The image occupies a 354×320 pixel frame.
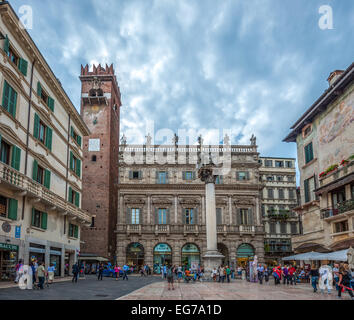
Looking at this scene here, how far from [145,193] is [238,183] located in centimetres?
1302

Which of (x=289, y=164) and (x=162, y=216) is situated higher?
(x=289, y=164)

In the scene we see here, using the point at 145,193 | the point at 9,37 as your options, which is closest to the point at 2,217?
the point at 9,37

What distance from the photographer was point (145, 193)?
5278cm

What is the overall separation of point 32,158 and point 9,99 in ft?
16.5

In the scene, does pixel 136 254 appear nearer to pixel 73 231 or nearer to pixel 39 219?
pixel 73 231

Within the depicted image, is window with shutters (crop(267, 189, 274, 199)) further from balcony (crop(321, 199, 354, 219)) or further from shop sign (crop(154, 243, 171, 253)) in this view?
balcony (crop(321, 199, 354, 219))

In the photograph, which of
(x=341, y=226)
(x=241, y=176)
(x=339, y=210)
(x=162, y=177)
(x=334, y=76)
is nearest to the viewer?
(x=339, y=210)

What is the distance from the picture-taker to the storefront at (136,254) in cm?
5078

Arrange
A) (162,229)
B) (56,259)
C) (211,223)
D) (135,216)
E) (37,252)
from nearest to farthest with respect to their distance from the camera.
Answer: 1. (37,252)
2. (56,259)
3. (211,223)
4. (162,229)
5. (135,216)

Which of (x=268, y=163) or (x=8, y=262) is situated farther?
(x=268, y=163)

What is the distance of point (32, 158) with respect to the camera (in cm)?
2645

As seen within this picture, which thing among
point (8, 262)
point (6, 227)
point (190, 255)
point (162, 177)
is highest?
point (162, 177)

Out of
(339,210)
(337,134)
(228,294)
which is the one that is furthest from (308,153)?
(228,294)
